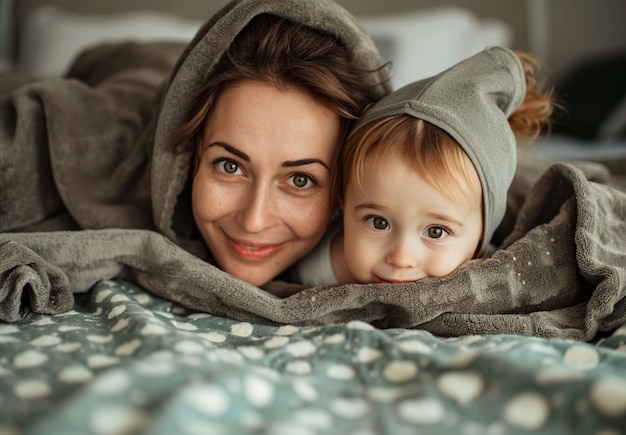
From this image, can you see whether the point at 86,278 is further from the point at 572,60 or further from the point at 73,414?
the point at 572,60

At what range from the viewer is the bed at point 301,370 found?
70 centimetres

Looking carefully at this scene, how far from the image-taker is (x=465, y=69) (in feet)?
3.92

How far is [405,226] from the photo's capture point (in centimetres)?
109

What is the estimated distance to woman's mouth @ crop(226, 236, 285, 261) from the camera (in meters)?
1.25

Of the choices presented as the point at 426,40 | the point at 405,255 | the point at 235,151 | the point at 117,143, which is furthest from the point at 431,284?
the point at 426,40

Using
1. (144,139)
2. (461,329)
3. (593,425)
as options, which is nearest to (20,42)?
(144,139)

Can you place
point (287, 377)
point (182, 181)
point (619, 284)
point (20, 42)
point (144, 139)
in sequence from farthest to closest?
1. point (20, 42)
2. point (144, 139)
3. point (182, 181)
4. point (619, 284)
5. point (287, 377)

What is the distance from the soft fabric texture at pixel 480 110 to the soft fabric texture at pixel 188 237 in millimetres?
114

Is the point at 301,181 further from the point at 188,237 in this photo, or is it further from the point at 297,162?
the point at 188,237

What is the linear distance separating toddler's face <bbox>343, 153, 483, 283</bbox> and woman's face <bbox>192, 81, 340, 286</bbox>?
116mm

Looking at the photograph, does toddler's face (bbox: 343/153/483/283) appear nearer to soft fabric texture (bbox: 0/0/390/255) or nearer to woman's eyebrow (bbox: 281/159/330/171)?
woman's eyebrow (bbox: 281/159/330/171)

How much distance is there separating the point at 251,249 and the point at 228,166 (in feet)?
0.53

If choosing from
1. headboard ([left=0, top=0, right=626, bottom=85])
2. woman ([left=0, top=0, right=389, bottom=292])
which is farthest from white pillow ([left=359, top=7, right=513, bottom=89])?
woman ([left=0, top=0, right=389, bottom=292])

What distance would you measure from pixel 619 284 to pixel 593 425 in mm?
401
